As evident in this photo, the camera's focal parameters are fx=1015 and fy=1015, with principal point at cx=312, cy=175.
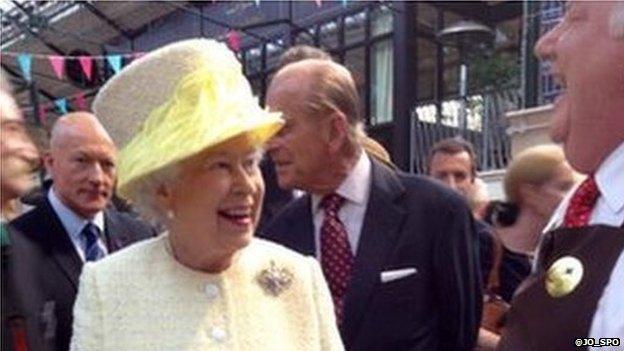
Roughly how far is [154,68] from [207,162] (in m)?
0.24

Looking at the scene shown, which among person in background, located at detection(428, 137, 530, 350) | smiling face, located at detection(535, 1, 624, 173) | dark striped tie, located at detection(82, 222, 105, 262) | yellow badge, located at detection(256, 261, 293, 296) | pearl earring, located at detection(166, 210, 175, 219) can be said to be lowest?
person in background, located at detection(428, 137, 530, 350)

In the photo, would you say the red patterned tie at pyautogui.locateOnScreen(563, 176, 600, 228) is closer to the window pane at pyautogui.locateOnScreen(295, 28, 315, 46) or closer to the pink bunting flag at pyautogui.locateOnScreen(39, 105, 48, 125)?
the pink bunting flag at pyautogui.locateOnScreen(39, 105, 48, 125)

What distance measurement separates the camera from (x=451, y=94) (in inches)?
575

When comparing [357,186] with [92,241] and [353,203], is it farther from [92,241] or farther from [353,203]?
[92,241]

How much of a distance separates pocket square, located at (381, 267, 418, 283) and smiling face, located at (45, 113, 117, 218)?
1.49m

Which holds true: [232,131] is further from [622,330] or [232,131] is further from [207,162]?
[622,330]

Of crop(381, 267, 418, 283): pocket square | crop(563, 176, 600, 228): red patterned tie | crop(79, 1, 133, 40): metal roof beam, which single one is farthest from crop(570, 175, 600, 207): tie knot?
crop(79, 1, 133, 40): metal roof beam

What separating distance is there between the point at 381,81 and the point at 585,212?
1353cm

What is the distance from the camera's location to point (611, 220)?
5.90 ft

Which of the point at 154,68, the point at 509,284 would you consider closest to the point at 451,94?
the point at 509,284

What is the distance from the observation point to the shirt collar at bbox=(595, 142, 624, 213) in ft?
5.92

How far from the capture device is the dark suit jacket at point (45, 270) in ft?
6.68

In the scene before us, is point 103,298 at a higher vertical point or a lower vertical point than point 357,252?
higher

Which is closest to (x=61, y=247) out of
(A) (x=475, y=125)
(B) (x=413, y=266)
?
(B) (x=413, y=266)
